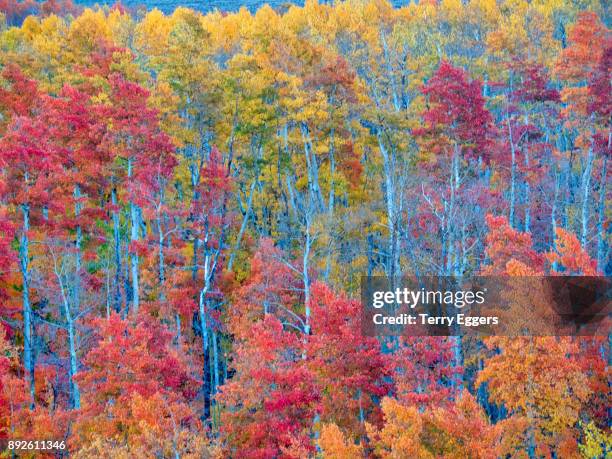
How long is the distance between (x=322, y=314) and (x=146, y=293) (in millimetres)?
9673

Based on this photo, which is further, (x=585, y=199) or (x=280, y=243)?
(x=280, y=243)

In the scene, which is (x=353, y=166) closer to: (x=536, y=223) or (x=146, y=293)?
(x=536, y=223)

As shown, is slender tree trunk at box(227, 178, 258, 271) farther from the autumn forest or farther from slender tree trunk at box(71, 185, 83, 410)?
slender tree trunk at box(71, 185, 83, 410)

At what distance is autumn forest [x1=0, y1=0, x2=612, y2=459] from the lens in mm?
20422

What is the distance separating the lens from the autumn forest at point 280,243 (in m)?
20.4

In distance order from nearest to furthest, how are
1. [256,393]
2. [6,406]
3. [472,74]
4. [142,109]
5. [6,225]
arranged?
[256,393] < [6,406] < [6,225] < [142,109] < [472,74]

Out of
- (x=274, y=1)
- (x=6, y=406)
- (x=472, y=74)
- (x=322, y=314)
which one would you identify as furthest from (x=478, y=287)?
(x=274, y=1)

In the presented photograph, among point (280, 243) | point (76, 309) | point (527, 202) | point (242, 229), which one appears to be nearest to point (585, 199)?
point (527, 202)

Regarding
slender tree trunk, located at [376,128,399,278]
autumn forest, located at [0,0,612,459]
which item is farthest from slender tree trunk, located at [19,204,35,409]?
slender tree trunk, located at [376,128,399,278]

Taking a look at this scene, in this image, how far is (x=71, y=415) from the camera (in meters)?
22.1

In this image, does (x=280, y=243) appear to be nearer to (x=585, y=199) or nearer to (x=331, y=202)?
(x=331, y=202)

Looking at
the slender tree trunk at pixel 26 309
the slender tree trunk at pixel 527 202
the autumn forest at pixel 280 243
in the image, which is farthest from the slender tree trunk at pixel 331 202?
the slender tree trunk at pixel 26 309

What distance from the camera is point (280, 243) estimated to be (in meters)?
34.5

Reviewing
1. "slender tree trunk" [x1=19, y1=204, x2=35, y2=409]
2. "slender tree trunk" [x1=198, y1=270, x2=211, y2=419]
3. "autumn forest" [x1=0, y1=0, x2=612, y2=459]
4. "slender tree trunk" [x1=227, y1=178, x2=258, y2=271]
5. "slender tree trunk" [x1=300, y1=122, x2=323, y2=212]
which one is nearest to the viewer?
"autumn forest" [x1=0, y1=0, x2=612, y2=459]
